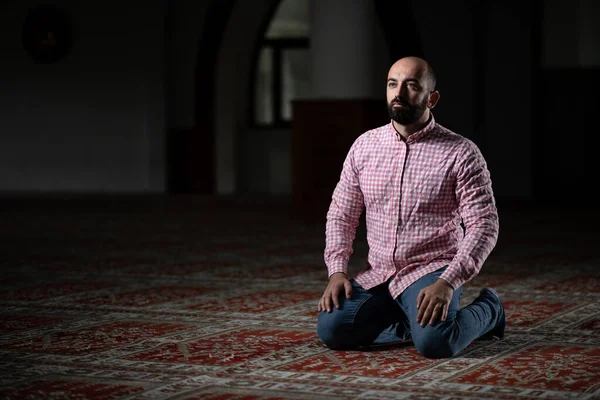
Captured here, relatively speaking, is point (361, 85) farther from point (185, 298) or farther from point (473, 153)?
point (473, 153)

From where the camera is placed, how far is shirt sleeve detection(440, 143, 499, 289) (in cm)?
337

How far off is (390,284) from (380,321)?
13 centimetres

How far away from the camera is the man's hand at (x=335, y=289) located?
3508 mm

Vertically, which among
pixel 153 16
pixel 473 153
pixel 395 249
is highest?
pixel 153 16

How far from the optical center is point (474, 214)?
3434mm

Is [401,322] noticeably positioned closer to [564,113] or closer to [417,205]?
[417,205]

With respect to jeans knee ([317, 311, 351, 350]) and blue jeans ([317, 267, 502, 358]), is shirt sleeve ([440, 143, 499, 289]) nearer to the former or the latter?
blue jeans ([317, 267, 502, 358])

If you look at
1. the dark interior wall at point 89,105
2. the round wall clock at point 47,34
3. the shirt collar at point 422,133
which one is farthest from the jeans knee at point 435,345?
the round wall clock at point 47,34

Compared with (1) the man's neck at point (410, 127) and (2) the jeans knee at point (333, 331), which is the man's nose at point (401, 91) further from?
(2) the jeans knee at point (333, 331)

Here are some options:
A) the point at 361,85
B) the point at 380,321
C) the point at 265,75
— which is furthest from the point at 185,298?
the point at 265,75

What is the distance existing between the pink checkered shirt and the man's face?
0.10 m

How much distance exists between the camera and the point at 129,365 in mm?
3326

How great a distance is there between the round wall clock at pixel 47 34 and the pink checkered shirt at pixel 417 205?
11.4m

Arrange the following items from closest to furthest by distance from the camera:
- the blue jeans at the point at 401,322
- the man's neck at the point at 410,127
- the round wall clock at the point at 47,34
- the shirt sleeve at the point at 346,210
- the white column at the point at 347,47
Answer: the blue jeans at the point at 401,322 → the man's neck at the point at 410,127 → the shirt sleeve at the point at 346,210 → the white column at the point at 347,47 → the round wall clock at the point at 47,34
